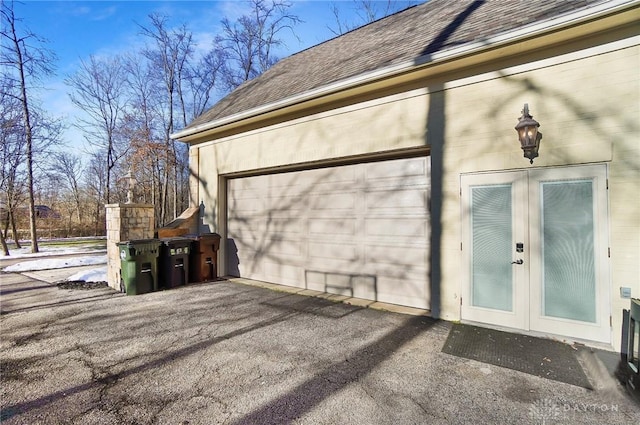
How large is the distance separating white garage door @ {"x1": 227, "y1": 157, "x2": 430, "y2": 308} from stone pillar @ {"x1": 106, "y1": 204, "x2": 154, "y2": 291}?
2.00 metres

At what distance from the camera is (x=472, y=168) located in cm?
435

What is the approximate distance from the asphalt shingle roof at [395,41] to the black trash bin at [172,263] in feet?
11.0

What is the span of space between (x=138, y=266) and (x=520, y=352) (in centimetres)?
647

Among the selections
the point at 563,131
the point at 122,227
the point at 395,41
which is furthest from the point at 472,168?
the point at 122,227

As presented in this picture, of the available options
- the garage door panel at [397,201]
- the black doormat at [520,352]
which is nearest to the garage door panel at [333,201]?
the garage door panel at [397,201]

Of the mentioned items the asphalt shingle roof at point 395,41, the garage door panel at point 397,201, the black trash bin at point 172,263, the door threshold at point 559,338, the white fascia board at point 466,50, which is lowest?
the door threshold at point 559,338

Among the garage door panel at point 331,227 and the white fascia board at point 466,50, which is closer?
the white fascia board at point 466,50

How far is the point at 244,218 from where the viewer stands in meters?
7.64

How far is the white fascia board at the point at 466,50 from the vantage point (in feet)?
10.8

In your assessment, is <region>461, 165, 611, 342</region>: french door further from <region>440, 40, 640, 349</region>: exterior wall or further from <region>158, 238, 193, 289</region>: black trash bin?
<region>158, 238, 193, 289</region>: black trash bin

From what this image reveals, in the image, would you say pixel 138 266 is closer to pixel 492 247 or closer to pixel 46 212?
pixel 492 247

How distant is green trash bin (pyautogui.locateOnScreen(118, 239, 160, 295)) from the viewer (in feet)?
20.2

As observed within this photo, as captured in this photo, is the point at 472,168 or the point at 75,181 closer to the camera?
the point at 472,168

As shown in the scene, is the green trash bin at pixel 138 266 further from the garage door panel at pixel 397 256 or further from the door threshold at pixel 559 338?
the door threshold at pixel 559 338
